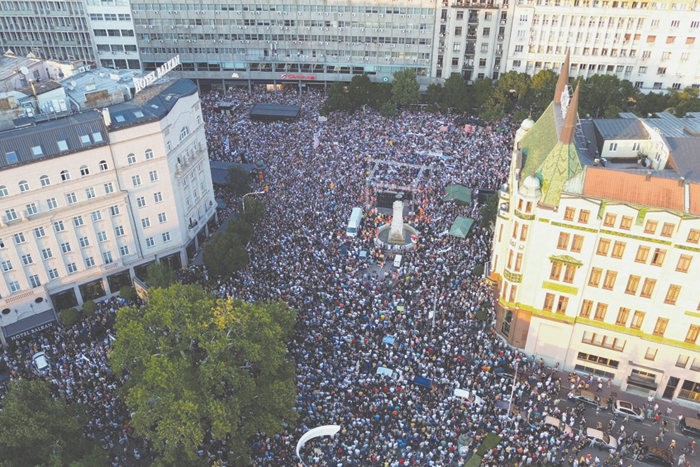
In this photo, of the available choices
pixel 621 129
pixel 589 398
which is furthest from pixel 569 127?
pixel 589 398

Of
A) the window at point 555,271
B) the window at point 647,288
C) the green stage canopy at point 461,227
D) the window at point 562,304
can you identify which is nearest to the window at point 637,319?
the window at point 647,288

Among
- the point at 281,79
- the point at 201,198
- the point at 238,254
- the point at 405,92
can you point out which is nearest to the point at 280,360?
the point at 238,254

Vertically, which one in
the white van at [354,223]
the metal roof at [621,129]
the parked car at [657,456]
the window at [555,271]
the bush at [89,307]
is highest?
the metal roof at [621,129]

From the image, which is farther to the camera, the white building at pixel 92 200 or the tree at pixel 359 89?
the tree at pixel 359 89

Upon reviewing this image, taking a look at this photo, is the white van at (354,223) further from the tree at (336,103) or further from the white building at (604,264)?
the tree at (336,103)

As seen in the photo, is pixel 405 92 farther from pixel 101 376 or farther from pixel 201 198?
pixel 101 376

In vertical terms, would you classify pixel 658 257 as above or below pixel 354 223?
above

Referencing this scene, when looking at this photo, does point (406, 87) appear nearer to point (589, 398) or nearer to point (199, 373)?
point (589, 398)

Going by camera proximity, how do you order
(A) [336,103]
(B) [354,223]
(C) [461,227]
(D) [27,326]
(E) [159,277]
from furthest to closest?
(A) [336,103] → (B) [354,223] → (C) [461,227] → (E) [159,277] → (D) [27,326]
